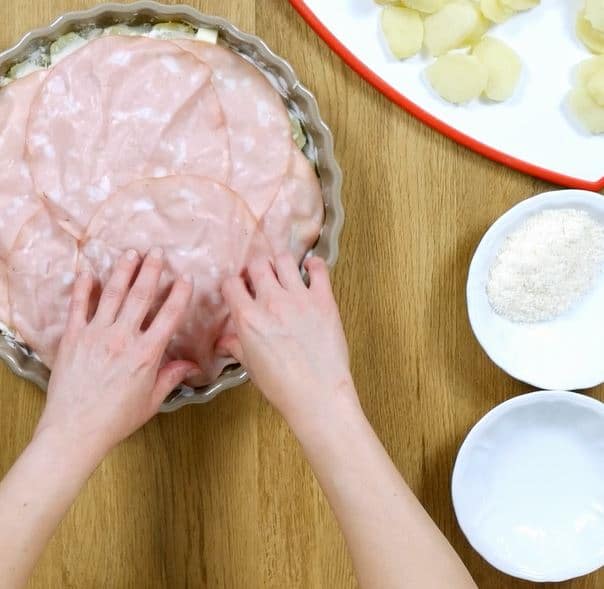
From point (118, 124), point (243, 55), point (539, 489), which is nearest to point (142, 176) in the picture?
point (118, 124)

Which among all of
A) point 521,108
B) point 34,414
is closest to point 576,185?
point 521,108

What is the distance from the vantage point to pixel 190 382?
2.44ft

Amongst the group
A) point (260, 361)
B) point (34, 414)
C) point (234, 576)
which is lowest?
point (234, 576)

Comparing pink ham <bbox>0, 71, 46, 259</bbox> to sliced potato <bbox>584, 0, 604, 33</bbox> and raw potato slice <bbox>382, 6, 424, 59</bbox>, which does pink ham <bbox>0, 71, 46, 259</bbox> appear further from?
sliced potato <bbox>584, 0, 604, 33</bbox>

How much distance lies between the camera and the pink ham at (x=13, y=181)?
2.36 feet

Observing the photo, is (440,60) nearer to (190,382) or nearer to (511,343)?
(511,343)

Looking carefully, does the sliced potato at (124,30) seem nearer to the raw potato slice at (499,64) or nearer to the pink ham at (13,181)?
the pink ham at (13,181)

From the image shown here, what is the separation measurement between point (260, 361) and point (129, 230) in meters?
0.16

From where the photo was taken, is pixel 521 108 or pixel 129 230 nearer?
pixel 129 230

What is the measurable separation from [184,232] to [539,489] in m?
0.44

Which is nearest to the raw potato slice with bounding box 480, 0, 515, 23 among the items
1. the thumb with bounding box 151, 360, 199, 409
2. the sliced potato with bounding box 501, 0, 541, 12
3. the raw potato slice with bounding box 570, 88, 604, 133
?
the sliced potato with bounding box 501, 0, 541, 12

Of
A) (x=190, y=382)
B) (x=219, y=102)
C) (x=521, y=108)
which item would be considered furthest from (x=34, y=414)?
(x=521, y=108)

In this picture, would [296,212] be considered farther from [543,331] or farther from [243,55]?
[543,331]

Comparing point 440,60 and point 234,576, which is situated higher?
point 440,60
